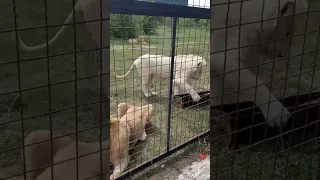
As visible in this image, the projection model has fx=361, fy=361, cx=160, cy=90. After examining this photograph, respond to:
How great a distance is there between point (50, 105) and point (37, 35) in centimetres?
17

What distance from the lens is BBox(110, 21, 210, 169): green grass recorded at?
7.88 ft

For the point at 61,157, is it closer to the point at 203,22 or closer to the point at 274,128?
the point at 274,128

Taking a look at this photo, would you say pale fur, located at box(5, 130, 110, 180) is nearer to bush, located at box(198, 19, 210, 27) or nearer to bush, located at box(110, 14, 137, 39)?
bush, located at box(110, 14, 137, 39)

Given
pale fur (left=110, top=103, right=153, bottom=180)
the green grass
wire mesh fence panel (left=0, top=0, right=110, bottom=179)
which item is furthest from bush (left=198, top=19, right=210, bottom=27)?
wire mesh fence panel (left=0, top=0, right=110, bottom=179)

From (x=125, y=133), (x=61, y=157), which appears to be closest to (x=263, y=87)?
(x=61, y=157)

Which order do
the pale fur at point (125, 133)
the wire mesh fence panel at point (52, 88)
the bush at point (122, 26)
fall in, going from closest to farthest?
the wire mesh fence panel at point (52, 88) < the bush at point (122, 26) < the pale fur at point (125, 133)

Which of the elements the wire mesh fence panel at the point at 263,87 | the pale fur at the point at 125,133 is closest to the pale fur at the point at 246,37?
the wire mesh fence panel at the point at 263,87

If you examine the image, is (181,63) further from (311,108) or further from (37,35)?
(37,35)

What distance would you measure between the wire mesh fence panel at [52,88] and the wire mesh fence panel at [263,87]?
38 centimetres

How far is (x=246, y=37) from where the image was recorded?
1.09 meters

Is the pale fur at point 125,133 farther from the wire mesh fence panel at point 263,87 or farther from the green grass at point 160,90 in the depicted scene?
the wire mesh fence panel at point 263,87

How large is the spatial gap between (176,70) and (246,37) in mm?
1671

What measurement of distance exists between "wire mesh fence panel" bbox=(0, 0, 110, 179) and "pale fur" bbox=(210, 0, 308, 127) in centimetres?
35

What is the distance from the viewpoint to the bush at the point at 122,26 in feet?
6.59
